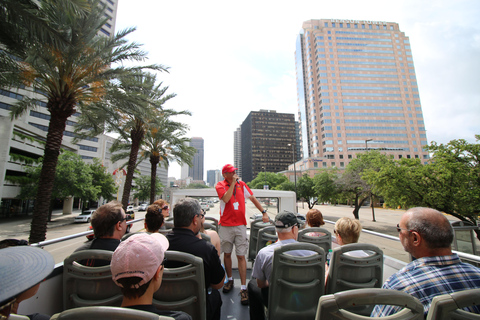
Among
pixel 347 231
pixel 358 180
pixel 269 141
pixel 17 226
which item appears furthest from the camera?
pixel 269 141

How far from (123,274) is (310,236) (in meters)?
2.69

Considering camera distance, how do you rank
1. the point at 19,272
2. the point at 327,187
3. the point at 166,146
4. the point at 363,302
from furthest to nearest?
1. the point at 327,187
2. the point at 166,146
3. the point at 363,302
4. the point at 19,272

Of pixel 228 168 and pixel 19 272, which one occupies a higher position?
pixel 228 168

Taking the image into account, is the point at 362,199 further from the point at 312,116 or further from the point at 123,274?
the point at 312,116

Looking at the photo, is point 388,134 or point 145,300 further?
point 388,134

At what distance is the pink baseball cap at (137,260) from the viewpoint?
46.0 inches

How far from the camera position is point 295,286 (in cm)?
199

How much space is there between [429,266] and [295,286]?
1.03 metres

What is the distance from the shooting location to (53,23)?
7.45 metres

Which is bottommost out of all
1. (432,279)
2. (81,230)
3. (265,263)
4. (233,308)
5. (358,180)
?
(81,230)

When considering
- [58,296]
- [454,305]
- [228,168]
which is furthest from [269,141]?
[454,305]

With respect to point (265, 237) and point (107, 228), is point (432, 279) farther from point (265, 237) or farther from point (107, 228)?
point (107, 228)

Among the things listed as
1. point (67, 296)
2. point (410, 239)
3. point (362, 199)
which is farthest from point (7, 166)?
point (362, 199)

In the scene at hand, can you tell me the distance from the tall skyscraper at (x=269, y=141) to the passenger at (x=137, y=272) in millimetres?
135108
